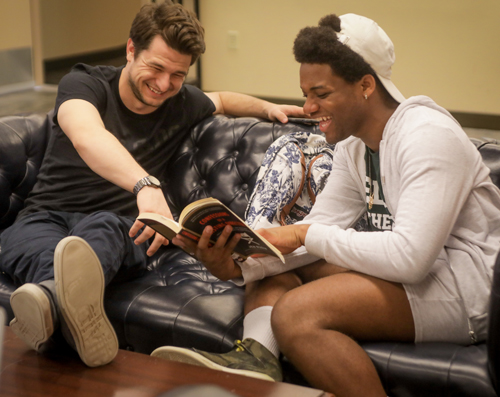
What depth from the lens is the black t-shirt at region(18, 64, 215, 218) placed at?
2102mm

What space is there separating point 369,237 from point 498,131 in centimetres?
271

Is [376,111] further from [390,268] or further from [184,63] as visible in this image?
[184,63]

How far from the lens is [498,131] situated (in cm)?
369

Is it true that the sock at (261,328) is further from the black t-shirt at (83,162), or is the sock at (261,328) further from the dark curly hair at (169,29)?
the dark curly hair at (169,29)

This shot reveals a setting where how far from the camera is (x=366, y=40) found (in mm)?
1455

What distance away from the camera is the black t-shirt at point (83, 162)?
210 cm

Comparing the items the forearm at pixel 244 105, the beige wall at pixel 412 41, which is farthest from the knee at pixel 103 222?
the beige wall at pixel 412 41

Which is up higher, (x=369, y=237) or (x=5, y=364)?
(x=369, y=237)

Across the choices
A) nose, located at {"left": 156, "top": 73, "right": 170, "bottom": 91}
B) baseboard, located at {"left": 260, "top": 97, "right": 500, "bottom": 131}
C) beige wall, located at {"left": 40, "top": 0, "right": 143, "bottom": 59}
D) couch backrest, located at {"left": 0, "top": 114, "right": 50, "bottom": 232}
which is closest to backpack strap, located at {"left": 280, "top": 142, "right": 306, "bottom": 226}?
nose, located at {"left": 156, "top": 73, "right": 170, "bottom": 91}

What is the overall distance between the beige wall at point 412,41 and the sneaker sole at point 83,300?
3.05 metres

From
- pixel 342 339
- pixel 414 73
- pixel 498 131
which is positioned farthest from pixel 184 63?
pixel 498 131

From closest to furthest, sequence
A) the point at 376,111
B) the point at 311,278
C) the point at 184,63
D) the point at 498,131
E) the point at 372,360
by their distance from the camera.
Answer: the point at 372,360 < the point at 376,111 < the point at 311,278 < the point at 184,63 < the point at 498,131

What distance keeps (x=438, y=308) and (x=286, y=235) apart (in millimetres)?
436

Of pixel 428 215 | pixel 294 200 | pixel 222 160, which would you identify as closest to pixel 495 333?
pixel 428 215
